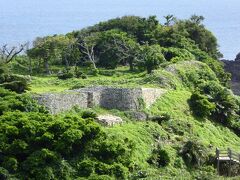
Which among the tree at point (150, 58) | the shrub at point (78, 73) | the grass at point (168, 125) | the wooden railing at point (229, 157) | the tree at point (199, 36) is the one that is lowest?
the wooden railing at point (229, 157)

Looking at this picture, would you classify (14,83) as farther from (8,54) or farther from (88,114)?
(8,54)

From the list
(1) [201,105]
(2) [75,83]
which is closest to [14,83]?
(2) [75,83]

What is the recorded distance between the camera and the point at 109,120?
33.2m

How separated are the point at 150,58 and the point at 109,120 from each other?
17480 mm

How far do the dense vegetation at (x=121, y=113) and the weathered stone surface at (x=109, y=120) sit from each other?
0.52m

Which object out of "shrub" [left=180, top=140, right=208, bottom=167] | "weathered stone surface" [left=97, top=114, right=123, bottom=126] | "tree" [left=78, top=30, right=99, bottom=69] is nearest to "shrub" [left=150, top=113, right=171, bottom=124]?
"weathered stone surface" [left=97, top=114, right=123, bottom=126]

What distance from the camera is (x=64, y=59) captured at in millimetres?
55938

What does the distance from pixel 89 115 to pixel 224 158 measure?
296 inches

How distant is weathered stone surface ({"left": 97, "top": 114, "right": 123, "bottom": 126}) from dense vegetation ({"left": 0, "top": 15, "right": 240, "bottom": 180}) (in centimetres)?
52

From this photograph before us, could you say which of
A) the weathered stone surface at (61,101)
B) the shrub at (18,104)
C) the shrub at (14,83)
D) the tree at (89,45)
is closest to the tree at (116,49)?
the tree at (89,45)

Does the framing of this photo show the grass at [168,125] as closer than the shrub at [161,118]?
Yes

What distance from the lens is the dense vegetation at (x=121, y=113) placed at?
90.9 ft

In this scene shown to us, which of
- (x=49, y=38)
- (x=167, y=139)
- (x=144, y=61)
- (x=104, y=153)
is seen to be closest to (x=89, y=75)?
(x=144, y=61)

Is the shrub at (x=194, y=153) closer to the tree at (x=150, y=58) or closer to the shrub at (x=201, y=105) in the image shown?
the shrub at (x=201, y=105)
